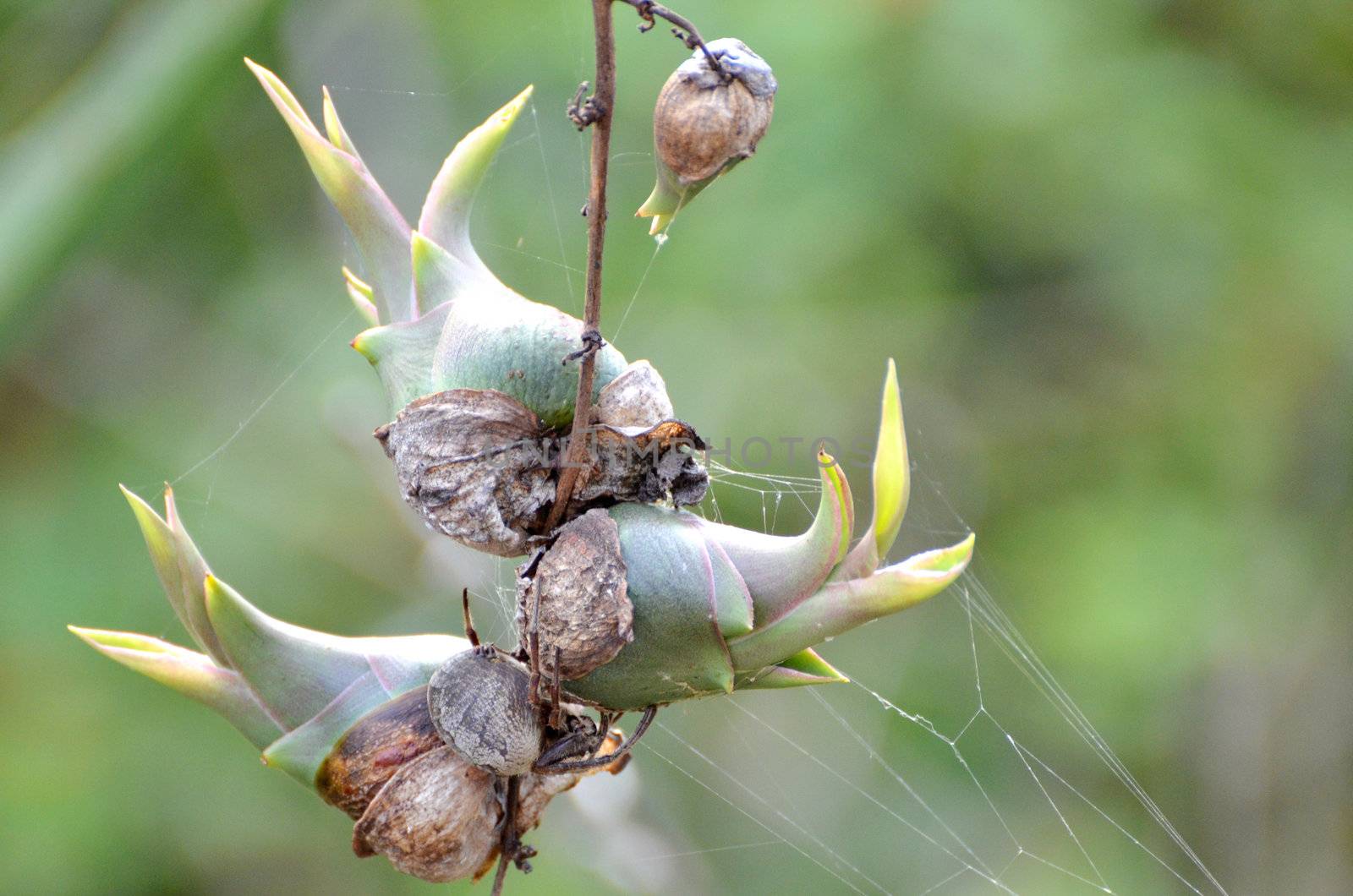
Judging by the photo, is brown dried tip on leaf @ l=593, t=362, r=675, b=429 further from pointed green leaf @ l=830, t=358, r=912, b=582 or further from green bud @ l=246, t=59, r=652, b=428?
pointed green leaf @ l=830, t=358, r=912, b=582

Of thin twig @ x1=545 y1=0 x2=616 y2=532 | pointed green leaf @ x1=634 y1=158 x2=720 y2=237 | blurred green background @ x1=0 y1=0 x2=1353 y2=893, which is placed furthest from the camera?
blurred green background @ x1=0 y1=0 x2=1353 y2=893

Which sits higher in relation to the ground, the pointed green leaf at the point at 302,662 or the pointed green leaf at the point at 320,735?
the pointed green leaf at the point at 302,662

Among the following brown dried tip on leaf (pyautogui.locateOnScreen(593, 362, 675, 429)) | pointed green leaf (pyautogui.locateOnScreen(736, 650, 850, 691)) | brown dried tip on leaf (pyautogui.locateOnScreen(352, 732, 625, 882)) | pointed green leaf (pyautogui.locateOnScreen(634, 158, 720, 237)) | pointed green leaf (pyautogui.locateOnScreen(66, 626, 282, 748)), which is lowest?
brown dried tip on leaf (pyautogui.locateOnScreen(352, 732, 625, 882))

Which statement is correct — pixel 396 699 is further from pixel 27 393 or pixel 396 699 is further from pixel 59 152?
pixel 27 393

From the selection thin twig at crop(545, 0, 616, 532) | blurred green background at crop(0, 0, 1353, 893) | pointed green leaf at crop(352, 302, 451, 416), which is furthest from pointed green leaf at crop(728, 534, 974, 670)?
→ blurred green background at crop(0, 0, 1353, 893)

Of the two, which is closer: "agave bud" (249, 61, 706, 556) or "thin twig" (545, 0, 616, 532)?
"thin twig" (545, 0, 616, 532)

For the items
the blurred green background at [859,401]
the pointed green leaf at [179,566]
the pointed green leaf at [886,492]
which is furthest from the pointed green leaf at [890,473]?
the blurred green background at [859,401]

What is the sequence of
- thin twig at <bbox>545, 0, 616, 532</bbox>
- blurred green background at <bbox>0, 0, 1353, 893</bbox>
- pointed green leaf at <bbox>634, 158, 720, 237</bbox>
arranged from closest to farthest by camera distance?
thin twig at <bbox>545, 0, 616, 532</bbox> → pointed green leaf at <bbox>634, 158, 720, 237</bbox> → blurred green background at <bbox>0, 0, 1353, 893</bbox>

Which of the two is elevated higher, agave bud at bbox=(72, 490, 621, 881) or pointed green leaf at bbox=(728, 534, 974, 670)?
pointed green leaf at bbox=(728, 534, 974, 670)

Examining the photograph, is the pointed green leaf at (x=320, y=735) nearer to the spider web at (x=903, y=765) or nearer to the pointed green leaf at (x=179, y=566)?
the pointed green leaf at (x=179, y=566)
